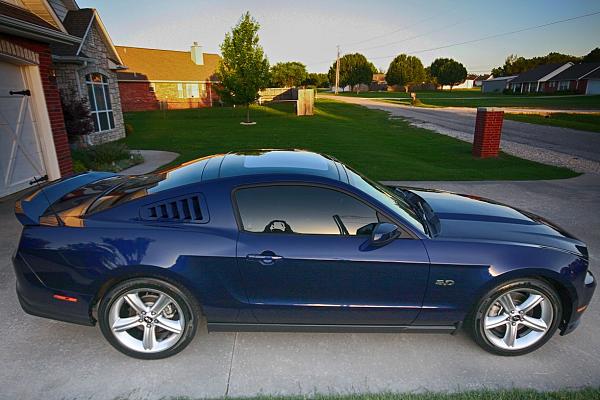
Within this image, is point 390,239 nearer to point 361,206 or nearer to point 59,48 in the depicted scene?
point 361,206

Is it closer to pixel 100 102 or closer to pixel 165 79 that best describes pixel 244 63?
pixel 100 102

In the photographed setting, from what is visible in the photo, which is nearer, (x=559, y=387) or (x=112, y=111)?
(x=559, y=387)

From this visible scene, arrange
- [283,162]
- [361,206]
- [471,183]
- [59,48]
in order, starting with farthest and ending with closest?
[59,48] < [471,183] < [283,162] < [361,206]

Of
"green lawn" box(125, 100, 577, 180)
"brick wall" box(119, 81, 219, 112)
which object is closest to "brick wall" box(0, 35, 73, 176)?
"green lawn" box(125, 100, 577, 180)

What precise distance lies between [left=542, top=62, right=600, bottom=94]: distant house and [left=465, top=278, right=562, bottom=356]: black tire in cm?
6980

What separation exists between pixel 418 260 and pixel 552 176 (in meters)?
8.20

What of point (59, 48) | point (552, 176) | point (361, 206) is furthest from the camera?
point (59, 48)

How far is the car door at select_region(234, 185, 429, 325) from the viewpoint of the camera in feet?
8.23

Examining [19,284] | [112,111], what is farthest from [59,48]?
[19,284]

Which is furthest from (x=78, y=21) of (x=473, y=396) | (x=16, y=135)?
(x=473, y=396)

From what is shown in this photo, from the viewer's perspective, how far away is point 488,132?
10.6 m

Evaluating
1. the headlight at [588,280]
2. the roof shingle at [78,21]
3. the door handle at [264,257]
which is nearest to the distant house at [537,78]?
the roof shingle at [78,21]

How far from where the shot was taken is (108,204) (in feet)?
8.93

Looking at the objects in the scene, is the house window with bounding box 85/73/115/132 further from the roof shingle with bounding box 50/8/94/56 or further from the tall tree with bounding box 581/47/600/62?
the tall tree with bounding box 581/47/600/62
